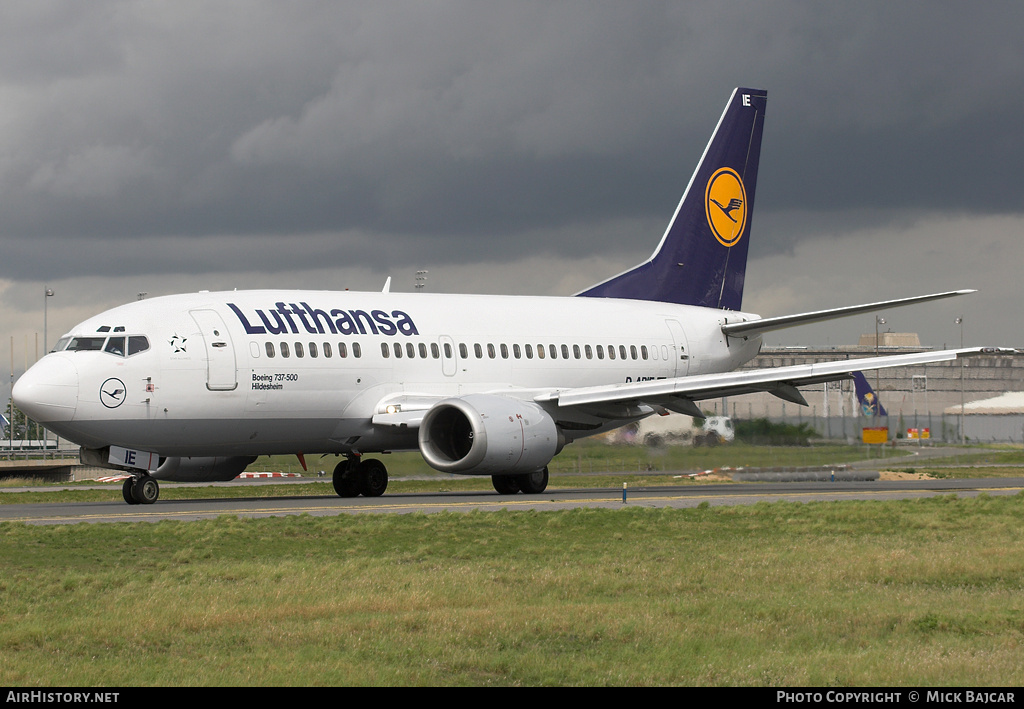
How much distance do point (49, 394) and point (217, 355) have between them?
3.25 meters

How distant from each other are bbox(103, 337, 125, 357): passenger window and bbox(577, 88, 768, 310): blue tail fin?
14.5 m

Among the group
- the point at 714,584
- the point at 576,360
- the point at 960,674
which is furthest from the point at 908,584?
the point at 576,360

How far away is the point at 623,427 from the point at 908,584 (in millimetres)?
20028

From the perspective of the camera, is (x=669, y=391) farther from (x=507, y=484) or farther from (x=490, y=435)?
(x=490, y=435)

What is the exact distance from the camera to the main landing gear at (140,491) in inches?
957

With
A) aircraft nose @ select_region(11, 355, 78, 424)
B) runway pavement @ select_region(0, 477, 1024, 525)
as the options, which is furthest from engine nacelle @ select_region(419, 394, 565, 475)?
aircraft nose @ select_region(11, 355, 78, 424)

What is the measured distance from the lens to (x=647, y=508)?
21297 mm

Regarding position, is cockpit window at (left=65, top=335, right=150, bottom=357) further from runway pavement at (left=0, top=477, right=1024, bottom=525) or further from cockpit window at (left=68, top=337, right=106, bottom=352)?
runway pavement at (left=0, top=477, right=1024, bottom=525)

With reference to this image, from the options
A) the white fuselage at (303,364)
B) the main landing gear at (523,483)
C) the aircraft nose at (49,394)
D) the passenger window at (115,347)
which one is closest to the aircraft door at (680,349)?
the white fuselage at (303,364)

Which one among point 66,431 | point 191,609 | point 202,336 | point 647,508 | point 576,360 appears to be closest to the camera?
point 191,609

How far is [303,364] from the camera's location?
2553cm

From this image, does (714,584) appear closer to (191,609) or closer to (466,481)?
(191,609)

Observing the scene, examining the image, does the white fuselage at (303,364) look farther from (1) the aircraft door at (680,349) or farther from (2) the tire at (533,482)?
(2) the tire at (533,482)

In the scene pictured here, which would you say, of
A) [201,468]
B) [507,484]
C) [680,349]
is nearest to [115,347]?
[201,468]
